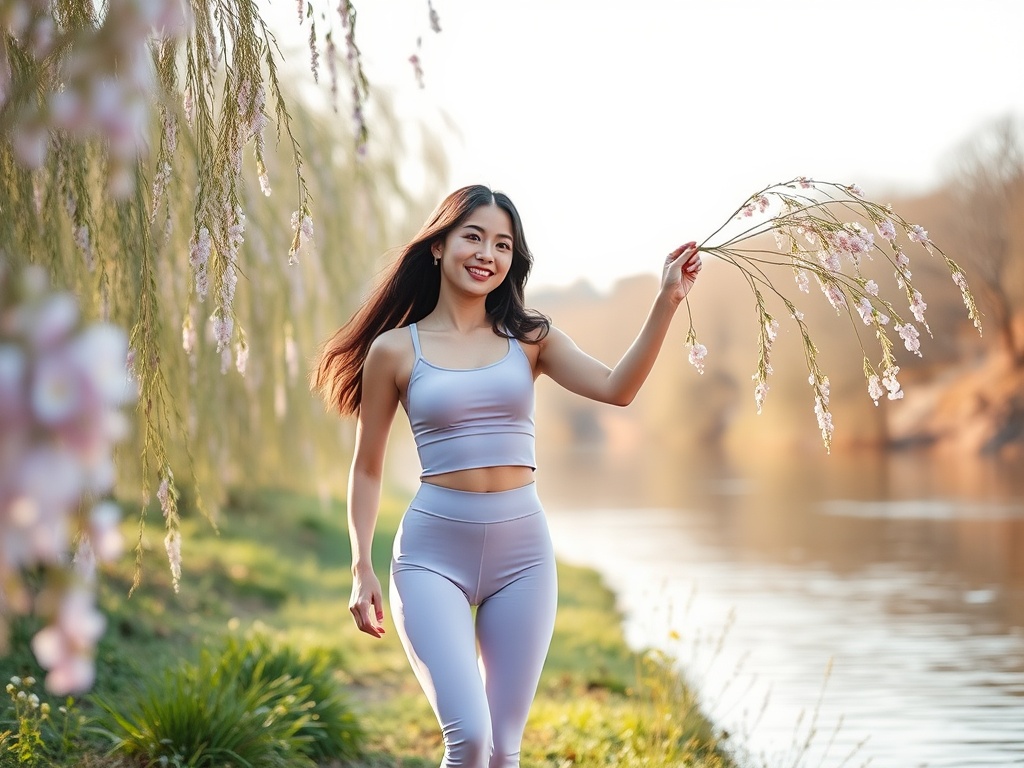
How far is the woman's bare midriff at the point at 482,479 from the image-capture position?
3.22 meters

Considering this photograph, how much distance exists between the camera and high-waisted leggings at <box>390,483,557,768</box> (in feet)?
9.86

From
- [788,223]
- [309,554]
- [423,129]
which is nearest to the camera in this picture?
[788,223]

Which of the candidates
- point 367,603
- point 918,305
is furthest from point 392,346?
point 918,305

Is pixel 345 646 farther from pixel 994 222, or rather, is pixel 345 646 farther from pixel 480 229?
pixel 994 222

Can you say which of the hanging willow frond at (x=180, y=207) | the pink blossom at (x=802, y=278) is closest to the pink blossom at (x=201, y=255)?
the hanging willow frond at (x=180, y=207)

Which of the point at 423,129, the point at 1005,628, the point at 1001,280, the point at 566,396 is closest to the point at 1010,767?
the point at 1005,628

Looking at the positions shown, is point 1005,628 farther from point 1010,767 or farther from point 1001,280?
point 1001,280

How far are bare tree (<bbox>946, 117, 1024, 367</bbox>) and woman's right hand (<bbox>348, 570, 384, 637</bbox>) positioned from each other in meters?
32.8

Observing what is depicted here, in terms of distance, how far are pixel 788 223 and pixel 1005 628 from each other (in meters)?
5.89

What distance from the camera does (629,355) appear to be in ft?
10.8

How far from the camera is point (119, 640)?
617 cm

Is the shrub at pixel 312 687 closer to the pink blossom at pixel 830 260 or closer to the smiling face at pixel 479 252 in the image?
the smiling face at pixel 479 252

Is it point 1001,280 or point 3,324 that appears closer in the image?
point 3,324

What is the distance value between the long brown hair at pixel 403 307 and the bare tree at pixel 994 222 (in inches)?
1271
